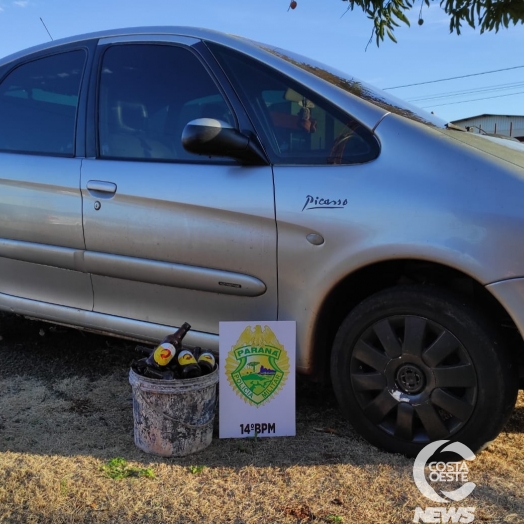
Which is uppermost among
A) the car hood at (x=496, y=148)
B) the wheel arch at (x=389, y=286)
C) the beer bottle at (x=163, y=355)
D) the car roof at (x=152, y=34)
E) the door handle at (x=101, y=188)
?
the car roof at (x=152, y=34)

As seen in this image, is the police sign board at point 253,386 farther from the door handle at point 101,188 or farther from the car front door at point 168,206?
A: the door handle at point 101,188

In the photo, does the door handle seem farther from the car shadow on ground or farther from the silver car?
the car shadow on ground

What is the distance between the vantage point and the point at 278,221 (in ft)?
7.86

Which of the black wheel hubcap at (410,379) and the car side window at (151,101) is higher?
the car side window at (151,101)

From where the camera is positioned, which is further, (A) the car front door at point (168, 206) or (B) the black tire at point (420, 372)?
(A) the car front door at point (168, 206)

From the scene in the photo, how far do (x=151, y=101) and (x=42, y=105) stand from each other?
30.2 inches

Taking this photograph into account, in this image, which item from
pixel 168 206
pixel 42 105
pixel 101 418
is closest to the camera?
pixel 168 206

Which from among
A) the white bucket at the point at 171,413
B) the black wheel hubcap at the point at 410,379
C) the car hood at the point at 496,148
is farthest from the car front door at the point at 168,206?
the car hood at the point at 496,148

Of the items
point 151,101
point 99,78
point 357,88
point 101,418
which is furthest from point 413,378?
point 99,78

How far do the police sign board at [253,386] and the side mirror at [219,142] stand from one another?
0.72 m

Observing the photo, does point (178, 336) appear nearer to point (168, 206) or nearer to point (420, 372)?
point (168, 206)

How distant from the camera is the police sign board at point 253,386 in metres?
2.49
